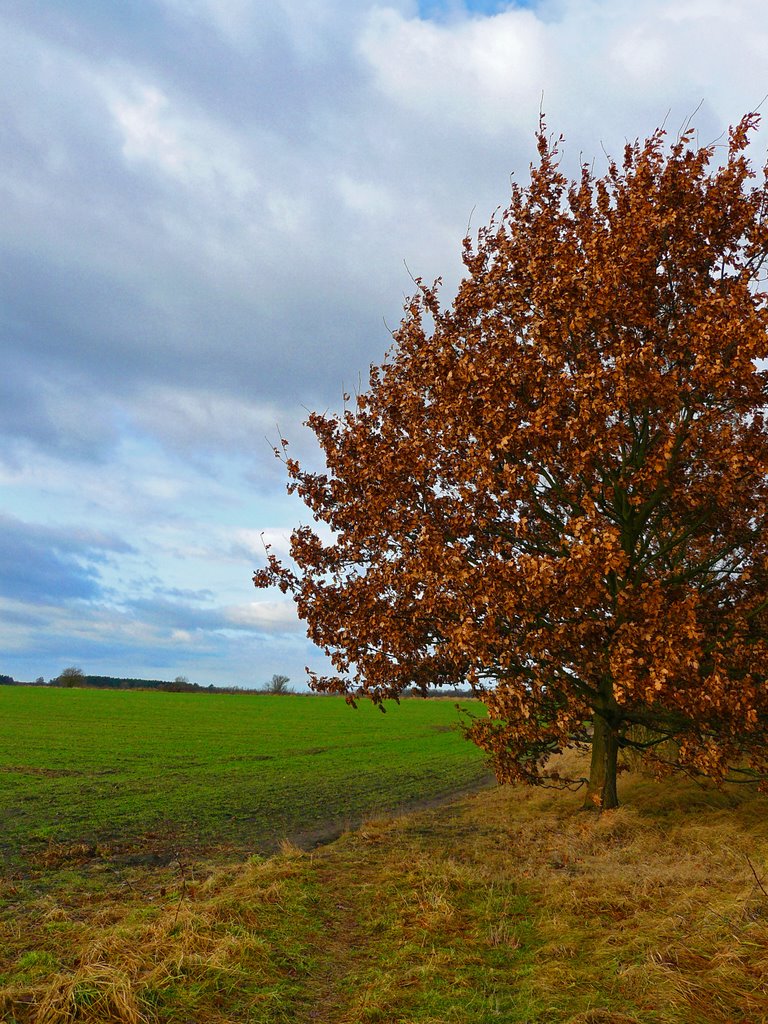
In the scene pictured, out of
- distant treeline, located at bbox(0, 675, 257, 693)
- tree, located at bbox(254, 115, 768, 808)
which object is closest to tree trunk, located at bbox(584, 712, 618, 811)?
tree, located at bbox(254, 115, 768, 808)

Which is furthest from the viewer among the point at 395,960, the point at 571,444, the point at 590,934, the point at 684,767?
the point at 684,767

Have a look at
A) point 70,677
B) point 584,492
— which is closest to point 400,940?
point 584,492

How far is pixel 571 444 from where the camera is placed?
635 inches

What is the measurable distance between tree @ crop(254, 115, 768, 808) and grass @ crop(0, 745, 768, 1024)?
12.3 ft

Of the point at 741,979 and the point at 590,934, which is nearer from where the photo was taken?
the point at 741,979

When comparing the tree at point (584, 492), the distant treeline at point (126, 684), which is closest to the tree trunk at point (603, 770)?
the tree at point (584, 492)

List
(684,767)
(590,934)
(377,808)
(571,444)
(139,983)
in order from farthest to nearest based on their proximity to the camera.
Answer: (377,808) < (684,767) < (571,444) < (590,934) < (139,983)

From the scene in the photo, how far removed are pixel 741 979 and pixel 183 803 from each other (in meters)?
19.9

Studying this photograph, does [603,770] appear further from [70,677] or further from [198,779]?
[70,677]

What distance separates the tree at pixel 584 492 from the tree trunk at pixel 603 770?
6cm

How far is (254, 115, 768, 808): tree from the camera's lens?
48.7 ft

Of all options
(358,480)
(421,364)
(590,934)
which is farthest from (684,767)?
(421,364)

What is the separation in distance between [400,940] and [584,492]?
38.1 ft

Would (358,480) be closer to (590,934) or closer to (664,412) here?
(664,412)
